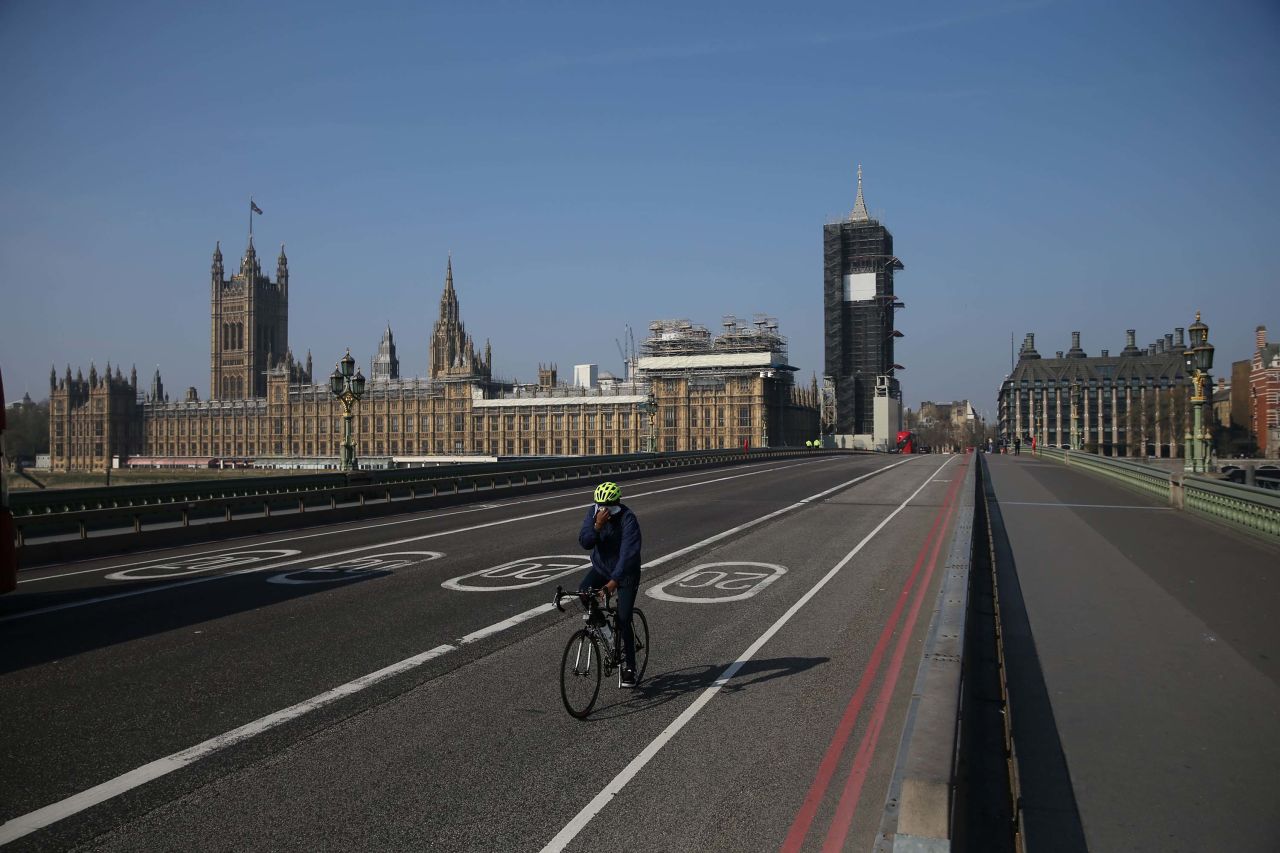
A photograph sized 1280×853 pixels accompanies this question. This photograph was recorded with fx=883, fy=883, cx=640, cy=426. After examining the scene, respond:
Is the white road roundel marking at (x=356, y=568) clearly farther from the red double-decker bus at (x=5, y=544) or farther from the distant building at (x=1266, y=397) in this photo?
the distant building at (x=1266, y=397)

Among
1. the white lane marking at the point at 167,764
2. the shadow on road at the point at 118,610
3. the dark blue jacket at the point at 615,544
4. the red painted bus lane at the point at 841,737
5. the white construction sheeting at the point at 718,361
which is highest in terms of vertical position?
the white construction sheeting at the point at 718,361

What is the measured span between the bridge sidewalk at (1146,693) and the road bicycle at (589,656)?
141 inches

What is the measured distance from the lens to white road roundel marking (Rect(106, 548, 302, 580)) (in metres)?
15.4

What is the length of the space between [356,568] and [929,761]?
13.0 m

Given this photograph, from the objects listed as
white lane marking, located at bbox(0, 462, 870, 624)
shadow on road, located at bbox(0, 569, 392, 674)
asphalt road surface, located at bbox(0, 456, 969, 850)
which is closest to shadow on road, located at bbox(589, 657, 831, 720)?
asphalt road surface, located at bbox(0, 456, 969, 850)

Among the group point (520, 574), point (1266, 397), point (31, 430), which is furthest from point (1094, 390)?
point (31, 430)

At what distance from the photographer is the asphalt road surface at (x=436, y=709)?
18.9 feet

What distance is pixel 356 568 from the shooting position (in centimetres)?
1597

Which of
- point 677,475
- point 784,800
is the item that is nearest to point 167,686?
point 784,800

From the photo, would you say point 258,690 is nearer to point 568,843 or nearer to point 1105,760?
point 568,843

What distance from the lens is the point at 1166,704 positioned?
8203 millimetres

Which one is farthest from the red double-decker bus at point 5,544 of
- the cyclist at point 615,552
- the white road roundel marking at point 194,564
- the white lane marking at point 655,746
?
the white lane marking at point 655,746

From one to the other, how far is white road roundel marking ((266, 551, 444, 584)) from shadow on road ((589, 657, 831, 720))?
7.59m

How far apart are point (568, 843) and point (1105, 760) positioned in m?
4.37
